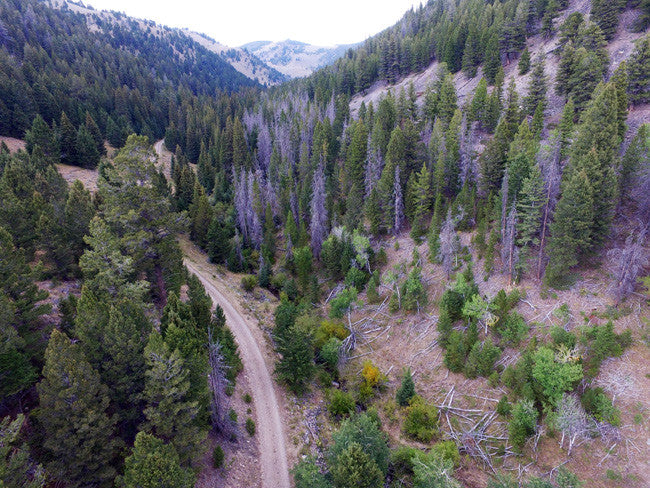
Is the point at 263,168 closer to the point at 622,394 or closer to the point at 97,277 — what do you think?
the point at 97,277

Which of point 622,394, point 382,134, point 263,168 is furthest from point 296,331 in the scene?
point 263,168

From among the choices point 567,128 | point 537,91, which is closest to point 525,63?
point 537,91

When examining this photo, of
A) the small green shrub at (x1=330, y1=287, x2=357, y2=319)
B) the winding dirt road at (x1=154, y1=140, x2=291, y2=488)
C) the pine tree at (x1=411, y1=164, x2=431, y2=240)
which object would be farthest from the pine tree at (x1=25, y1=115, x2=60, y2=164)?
the pine tree at (x1=411, y1=164, x2=431, y2=240)

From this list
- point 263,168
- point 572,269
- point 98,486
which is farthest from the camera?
point 263,168

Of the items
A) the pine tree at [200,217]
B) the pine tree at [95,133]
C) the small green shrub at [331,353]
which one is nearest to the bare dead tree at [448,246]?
the small green shrub at [331,353]

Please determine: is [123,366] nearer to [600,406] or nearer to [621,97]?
[600,406]

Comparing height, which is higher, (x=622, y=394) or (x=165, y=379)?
(x=165, y=379)
